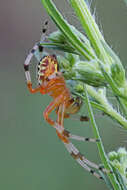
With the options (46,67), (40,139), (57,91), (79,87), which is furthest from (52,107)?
(40,139)

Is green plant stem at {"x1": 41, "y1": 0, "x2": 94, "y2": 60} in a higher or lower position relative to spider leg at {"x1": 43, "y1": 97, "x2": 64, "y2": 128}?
higher

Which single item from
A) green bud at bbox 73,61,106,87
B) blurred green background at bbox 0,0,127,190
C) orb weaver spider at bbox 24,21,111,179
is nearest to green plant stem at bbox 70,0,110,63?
green bud at bbox 73,61,106,87

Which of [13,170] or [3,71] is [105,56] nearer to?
[13,170]

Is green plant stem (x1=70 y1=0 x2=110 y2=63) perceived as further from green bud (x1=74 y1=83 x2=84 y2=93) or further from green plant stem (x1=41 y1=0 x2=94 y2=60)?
green bud (x1=74 y1=83 x2=84 y2=93)

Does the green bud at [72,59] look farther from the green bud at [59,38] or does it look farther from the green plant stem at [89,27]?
the green plant stem at [89,27]

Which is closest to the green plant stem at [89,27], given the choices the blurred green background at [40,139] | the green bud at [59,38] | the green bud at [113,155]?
the green bud at [59,38]

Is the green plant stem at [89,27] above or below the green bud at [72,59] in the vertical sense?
above

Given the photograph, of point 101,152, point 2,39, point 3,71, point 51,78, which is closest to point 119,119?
point 101,152
